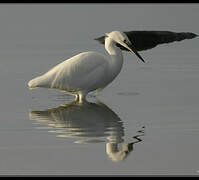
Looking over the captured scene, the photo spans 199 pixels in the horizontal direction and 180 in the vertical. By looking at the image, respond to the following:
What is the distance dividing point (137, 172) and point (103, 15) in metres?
21.1

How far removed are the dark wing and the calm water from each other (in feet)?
8.48

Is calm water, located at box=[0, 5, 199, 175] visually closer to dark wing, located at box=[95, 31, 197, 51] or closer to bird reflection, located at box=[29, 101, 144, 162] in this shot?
bird reflection, located at box=[29, 101, 144, 162]

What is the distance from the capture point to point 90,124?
10641 mm

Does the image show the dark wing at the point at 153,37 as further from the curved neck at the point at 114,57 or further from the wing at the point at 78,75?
the wing at the point at 78,75

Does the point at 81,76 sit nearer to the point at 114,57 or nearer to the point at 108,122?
the point at 114,57

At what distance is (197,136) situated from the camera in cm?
977

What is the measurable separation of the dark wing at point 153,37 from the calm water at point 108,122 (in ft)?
8.48

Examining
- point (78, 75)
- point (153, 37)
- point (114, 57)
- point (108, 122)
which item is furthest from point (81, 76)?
point (153, 37)

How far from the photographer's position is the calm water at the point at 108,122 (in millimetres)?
8516

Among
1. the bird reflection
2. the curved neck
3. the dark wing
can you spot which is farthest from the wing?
the dark wing

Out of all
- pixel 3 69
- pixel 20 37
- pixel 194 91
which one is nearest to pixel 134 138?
pixel 194 91

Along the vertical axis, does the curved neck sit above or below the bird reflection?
above

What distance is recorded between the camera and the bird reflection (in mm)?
9328

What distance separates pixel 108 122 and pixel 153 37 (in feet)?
36.8
